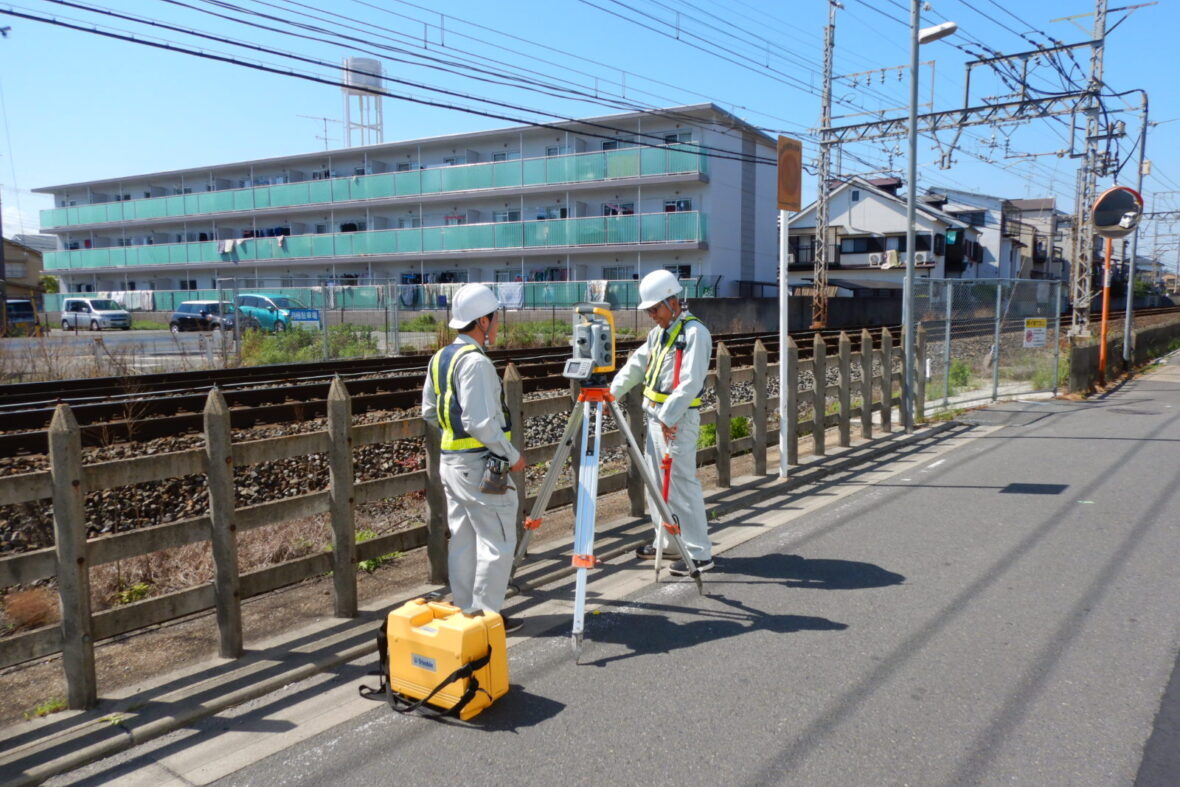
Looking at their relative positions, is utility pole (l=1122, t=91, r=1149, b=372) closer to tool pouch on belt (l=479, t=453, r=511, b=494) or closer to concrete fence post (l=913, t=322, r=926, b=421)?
concrete fence post (l=913, t=322, r=926, b=421)

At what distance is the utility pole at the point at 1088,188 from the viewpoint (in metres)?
24.1

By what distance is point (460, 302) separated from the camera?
15.0ft

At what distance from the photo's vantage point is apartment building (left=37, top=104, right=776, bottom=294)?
1431 inches

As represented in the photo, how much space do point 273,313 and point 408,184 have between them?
11.1 metres

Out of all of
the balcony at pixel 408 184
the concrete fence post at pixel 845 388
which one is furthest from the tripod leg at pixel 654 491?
the balcony at pixel 408 184

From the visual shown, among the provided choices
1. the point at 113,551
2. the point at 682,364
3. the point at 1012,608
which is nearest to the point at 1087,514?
the point at 1012,608

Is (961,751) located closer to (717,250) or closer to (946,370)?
(946,370)

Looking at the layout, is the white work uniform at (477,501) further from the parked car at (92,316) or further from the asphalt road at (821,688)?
the parked car at (92,316)

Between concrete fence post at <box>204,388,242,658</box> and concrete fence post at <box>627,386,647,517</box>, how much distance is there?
348 centimetres

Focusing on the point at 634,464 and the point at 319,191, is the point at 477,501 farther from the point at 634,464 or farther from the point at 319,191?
the point at 319,191

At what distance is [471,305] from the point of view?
456 centimetres

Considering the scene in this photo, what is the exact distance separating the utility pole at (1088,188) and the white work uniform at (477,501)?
912 inches

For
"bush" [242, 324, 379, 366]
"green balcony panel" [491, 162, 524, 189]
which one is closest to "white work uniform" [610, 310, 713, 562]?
"bush" [242, 324, 379, 366]

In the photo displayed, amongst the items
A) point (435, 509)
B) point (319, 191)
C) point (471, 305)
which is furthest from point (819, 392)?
point (319, 191)
